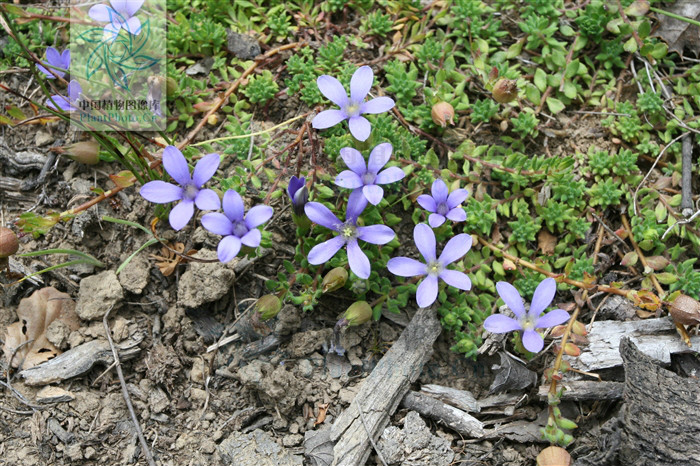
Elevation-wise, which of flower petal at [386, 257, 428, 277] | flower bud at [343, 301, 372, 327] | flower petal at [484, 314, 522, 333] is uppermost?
flower petal at [386, 257, 428, 277]

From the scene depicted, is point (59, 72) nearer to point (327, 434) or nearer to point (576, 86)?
point (327, 434)

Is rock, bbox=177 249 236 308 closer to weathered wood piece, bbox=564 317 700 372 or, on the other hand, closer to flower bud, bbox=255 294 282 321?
flower bud, bbox=255 294 282 321

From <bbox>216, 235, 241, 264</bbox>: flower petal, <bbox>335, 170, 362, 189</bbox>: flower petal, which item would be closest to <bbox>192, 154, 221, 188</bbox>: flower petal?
<bbox>216, 235, 241, 264</bbox>: flower petal

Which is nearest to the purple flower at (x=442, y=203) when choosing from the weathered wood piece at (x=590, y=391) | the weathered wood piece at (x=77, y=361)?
the weathered wood piece at (x=590, y=391)

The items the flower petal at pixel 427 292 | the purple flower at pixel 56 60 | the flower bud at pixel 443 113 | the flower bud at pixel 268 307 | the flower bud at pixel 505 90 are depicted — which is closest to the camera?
the flower petal at pixel 427 292

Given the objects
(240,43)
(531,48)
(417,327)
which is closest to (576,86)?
(531,48)

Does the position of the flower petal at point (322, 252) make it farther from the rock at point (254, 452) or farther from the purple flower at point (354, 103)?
the rock at point (254, 452)
